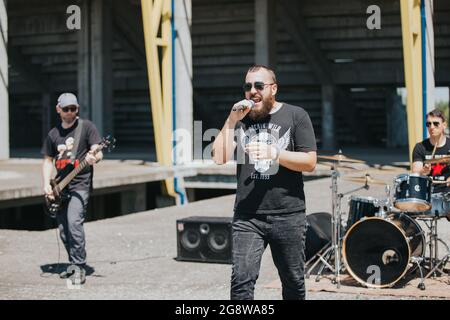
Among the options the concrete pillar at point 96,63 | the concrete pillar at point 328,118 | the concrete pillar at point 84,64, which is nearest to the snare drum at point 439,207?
the concrete pillar at point 96,63

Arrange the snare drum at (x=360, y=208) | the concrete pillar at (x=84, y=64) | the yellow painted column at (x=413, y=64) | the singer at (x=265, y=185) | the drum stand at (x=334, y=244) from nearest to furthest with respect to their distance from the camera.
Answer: the singer at (x=265, y=185) → the drum stand at (x=334, y=244) → the snare drum at (x=360, y=208) → the yellow painted column at (x=413, y=64) → the concrete pillar at (x=84, y=64)

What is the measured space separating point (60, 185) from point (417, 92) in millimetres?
12235

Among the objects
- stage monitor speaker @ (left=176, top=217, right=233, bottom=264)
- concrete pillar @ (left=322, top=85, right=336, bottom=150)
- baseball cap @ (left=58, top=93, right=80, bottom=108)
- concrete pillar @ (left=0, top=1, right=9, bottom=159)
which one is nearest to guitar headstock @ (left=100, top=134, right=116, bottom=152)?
baseball cap @ (left=58, top=93, right=80, bottom=108)

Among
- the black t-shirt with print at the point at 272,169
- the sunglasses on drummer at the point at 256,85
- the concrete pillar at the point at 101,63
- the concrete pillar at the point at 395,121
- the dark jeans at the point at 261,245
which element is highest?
the concrete pillar at the point at 101,63

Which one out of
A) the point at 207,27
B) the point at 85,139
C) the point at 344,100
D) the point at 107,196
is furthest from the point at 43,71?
the point at 85,139

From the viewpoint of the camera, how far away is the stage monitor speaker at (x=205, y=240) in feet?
30.7

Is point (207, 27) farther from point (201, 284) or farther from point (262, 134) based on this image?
point (262, 134)

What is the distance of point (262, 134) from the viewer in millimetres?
5312

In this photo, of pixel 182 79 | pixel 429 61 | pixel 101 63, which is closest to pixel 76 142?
pixel 182 79

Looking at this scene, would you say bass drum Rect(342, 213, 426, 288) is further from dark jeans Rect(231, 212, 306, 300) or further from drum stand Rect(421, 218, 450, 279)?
dark jeans Rect(231, 212, 306, 300)

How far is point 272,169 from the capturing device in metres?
5.26

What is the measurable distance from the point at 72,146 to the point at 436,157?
11.8 feet

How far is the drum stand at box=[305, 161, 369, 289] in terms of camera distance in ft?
25.4

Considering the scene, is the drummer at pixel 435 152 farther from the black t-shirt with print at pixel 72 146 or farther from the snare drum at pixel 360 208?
the black t-shirt with print at pixel 72 146
